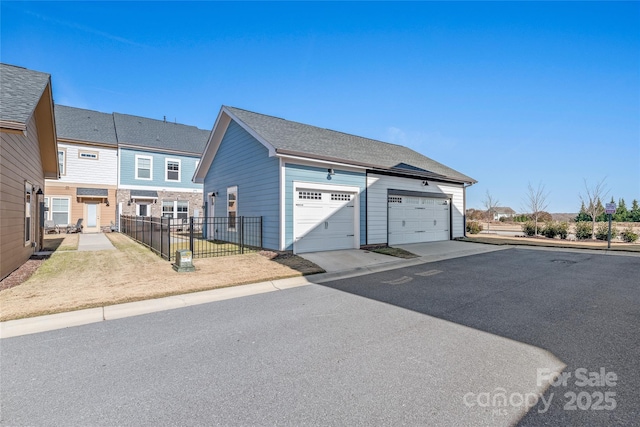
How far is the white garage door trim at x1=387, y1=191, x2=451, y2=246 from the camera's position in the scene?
557 inches

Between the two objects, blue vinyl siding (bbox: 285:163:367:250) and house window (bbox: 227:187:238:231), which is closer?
blue vinyl siding (bbox: 285:163:367:250)

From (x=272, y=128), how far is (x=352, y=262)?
675 centimetres

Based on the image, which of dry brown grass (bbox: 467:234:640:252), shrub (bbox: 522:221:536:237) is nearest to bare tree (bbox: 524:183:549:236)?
shrub (bbox: 522:221:536:237)

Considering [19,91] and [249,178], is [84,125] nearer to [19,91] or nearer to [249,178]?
[249,178]

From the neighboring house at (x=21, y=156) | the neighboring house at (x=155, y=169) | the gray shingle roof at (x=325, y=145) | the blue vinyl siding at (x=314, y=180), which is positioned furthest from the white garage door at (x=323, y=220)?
the neighboring house at (x=155, y=169)

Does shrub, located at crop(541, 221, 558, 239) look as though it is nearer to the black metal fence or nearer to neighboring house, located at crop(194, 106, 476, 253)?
neighboring house, located at crop(194, 106, 476, 253)

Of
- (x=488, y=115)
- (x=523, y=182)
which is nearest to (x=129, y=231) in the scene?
(x=488, y=115)

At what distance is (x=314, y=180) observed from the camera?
448 inches

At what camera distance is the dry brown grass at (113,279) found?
5402 millimetres

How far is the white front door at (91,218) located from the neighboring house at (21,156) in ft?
34.1

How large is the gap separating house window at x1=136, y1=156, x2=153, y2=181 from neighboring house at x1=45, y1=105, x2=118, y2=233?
1386 millimetres

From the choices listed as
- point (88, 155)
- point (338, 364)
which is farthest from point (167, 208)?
point (338, 364)

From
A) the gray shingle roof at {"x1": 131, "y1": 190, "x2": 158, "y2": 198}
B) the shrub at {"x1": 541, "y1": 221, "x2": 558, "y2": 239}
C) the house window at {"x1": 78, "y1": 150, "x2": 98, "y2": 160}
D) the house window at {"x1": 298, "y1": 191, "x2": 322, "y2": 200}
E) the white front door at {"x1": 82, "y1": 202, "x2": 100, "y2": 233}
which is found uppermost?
the house window at {"x1": 78, "y1": 150, "x2": 98, "y2": 160}

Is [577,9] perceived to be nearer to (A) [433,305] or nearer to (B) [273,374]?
(A) [433,305]
